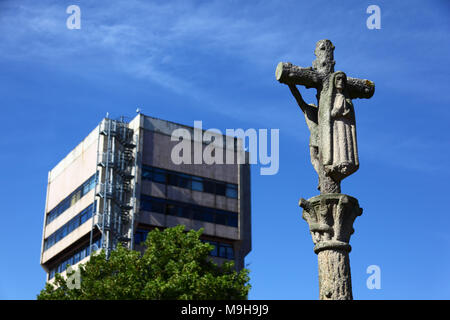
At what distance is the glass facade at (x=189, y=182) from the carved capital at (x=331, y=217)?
4594 centimetres

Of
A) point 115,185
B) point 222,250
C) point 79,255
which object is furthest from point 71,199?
point 222,250

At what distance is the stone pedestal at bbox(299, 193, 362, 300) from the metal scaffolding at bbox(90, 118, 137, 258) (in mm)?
42811

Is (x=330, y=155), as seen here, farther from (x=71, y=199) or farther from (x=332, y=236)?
(x=71, y=199)

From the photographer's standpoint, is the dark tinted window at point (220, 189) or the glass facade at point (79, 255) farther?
the dark tinted window at point (220, 189)

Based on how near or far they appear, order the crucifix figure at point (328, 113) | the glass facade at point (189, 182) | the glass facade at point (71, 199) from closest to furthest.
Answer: the crucifix figure at point (328, 113), the glass facade at point (189, 182), the glass facade at point (71, 199)

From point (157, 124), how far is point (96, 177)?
23.5 feet

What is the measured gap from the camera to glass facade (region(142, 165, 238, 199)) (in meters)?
55.1

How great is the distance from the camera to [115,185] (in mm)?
53000

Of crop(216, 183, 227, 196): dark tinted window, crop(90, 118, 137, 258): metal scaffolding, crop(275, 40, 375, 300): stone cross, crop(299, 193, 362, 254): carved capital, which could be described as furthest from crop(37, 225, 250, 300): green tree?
crop(216, 183, 227, 196): dark tinted window

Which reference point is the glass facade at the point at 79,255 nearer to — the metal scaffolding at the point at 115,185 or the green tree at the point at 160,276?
the metal scaffolding at the point at 115,185

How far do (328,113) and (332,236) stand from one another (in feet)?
6.03

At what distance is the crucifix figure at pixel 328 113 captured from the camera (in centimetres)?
941

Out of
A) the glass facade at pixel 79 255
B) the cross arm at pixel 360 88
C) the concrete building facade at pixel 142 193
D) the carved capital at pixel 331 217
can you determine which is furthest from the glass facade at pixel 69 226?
the carved capital at pixel 331 217
